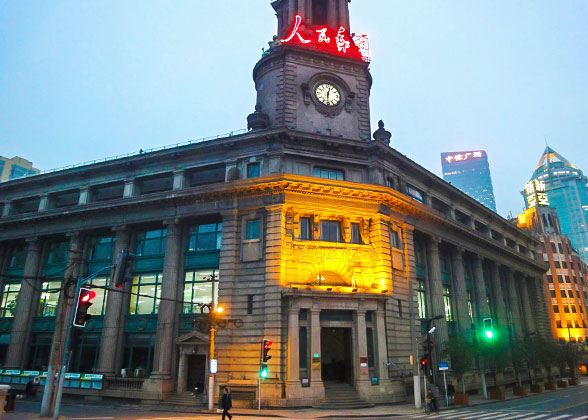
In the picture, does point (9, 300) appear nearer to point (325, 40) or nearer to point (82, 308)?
point (82, 308)

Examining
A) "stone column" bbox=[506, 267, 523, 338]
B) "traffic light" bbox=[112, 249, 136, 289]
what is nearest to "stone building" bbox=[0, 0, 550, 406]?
"traffic light" bbox=[112, 249, 136, 289]

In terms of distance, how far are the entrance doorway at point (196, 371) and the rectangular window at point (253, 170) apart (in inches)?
597

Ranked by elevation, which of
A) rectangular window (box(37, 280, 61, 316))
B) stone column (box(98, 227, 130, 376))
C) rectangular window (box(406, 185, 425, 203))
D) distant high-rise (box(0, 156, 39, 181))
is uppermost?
distant high-rise (box(0, 156, 39, 181))

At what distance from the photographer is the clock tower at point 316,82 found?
3906 cm

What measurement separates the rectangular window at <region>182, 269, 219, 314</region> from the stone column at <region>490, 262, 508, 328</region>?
38077mm

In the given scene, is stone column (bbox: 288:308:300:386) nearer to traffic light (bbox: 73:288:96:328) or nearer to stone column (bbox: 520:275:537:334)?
traffic light (bbox: 73:288:96:328)

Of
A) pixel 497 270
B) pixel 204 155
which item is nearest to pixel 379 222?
pixel 204 155

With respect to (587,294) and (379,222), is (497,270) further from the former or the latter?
(587,294)

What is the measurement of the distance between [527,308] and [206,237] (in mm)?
52306

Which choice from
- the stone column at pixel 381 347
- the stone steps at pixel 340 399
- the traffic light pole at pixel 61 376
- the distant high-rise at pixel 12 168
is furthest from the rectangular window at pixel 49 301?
the distant high-rise at pixel 12 168

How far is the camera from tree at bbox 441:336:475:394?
1359 inches

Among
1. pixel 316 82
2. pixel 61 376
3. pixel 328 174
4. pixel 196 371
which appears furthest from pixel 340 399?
pixel 316 82

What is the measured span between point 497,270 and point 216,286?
1588 inches

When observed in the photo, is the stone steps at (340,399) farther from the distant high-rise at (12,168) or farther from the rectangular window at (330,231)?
the distant high-rise at (12,168)
